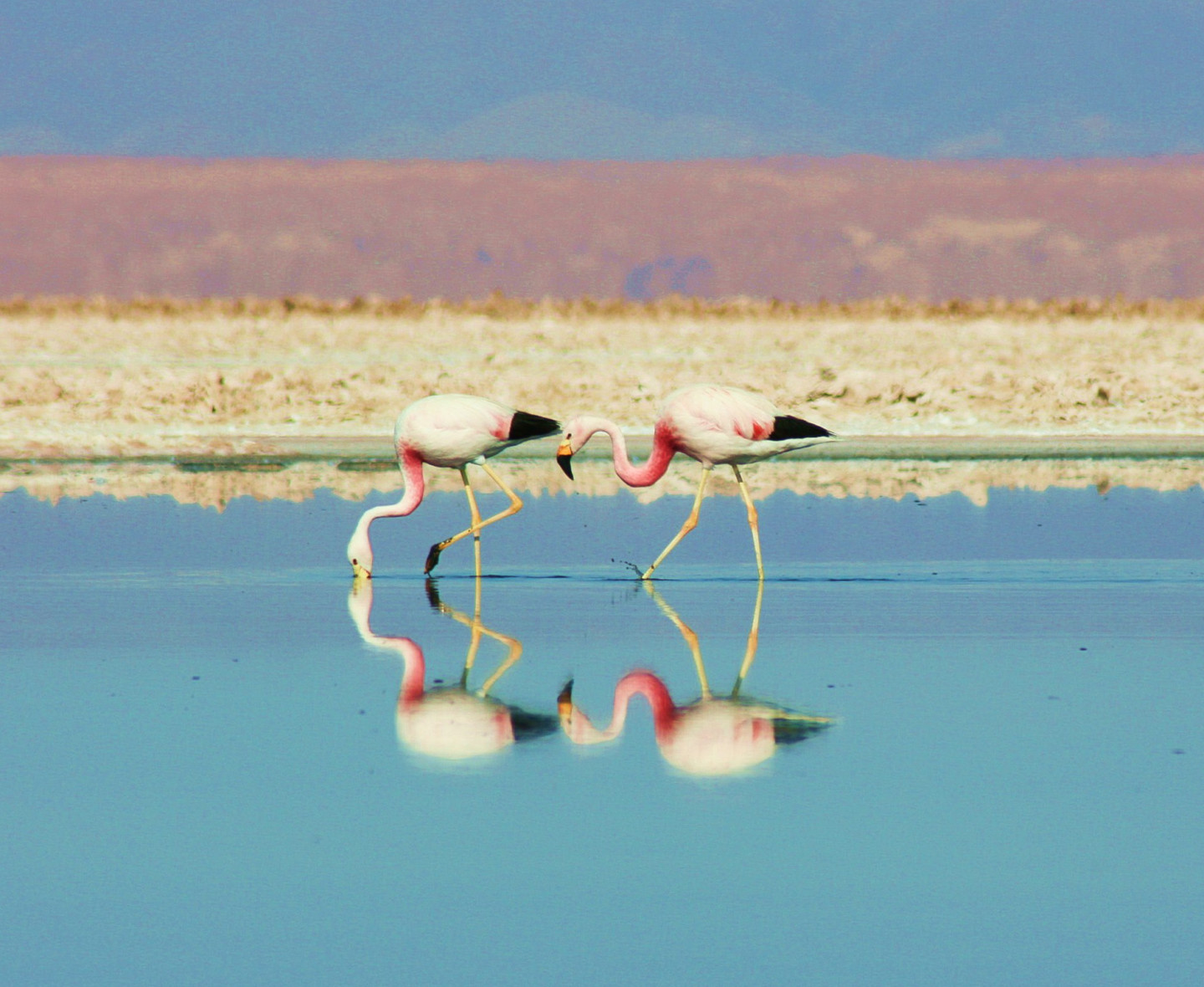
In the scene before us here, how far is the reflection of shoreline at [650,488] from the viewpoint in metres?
19.0

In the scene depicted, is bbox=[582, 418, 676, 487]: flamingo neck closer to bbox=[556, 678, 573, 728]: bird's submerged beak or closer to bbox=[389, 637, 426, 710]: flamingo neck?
bbox=[389, 637, 426, 710]: flamingo neck

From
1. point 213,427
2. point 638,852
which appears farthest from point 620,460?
point 213,427

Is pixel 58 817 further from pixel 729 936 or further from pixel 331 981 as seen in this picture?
pixel 729 936

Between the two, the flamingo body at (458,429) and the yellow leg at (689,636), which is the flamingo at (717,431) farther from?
the yellow leg at (689,636)

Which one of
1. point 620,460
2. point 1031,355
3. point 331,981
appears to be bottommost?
point 331,981

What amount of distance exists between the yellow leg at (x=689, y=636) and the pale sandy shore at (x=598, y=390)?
7.58m

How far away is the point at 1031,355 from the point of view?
40.7 m

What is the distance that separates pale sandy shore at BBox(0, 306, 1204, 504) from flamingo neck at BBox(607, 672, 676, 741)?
10.6 meters

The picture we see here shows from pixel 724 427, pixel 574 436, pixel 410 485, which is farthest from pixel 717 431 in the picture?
pixel 410 485

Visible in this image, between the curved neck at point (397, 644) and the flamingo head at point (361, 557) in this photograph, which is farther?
Answer: the flamingo head at point (361, 557)

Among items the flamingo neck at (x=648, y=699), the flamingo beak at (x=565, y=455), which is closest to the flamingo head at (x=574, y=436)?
the flamingo beak at (x=565, y=455)

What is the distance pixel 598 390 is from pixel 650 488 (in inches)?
537

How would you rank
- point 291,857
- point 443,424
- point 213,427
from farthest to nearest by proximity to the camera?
point 213,427
point 443,424
point 291,857

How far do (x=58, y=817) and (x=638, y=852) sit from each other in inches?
72.5
